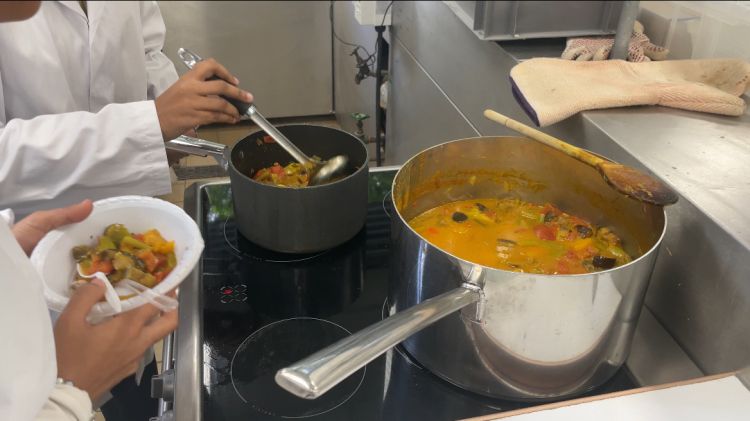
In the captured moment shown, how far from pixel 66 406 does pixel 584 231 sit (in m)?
0.59

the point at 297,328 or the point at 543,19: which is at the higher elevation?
the point at 543,19

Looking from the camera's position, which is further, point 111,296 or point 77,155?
point 77,155

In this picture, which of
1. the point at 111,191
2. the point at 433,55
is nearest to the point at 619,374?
the point at 111,191

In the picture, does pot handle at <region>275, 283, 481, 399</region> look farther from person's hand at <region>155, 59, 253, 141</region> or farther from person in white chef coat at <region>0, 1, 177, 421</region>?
person's hand at <region>155, 59, 253, 141</region>

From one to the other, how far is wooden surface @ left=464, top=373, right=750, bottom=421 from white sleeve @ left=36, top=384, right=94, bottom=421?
34 centimetres

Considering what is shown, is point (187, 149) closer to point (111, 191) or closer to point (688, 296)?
point (111, 191)

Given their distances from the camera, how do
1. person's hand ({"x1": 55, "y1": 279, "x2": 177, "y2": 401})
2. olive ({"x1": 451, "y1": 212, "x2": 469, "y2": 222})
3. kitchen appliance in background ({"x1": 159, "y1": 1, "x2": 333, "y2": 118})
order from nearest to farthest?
person's hand ({"x1": 55, "y1": 279, "x2": 177, "y2": 401})
olive ({"x1": 451, "y1": 212, "x2": 469, "y2": 222})
kitchen appliance in background ({"x1": 159, "y1": 1, "x2": 333, "y2": 118})

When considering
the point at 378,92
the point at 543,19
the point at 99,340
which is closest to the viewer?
the point at 99,340

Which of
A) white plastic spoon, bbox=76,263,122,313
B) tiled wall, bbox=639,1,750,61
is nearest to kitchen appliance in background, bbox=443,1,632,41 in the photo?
tiled wall, bbox=639,1,750,61

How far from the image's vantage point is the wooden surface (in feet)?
1.60

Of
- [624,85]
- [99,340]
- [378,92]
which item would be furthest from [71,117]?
[378,92]

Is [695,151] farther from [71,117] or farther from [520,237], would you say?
[71,117]

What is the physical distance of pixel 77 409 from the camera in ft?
1.68

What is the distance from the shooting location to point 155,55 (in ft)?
3.86
